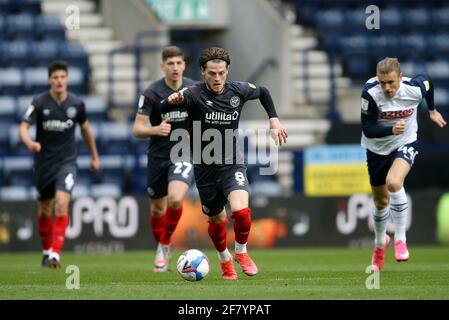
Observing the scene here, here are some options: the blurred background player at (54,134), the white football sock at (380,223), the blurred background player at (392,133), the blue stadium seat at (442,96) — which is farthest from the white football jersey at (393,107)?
the blue stadium seat at (442,96)

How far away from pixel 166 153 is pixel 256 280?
8.56ft

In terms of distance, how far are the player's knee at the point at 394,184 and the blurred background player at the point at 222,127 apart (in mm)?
1408

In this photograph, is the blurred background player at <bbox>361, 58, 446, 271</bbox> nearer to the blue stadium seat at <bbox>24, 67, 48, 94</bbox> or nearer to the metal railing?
the metal railing

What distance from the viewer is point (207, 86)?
1073 centimetres

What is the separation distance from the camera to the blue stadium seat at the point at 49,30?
74.4 ft

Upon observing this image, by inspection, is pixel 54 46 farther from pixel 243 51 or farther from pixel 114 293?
pixel 114 293

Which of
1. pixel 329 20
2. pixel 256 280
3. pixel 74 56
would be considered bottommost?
pixel 256 280

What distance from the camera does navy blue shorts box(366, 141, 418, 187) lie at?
1150 cm

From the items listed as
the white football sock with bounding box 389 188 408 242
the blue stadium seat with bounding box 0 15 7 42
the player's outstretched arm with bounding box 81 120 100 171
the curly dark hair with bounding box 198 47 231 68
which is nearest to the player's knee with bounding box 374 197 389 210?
the white football sock with bounding box 389 188 408 242

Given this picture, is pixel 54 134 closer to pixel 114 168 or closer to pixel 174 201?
pixel 174 201

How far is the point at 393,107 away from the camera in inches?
450

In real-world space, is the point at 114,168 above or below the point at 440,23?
below

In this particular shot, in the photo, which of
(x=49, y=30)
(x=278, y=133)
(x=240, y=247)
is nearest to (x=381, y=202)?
(x=240, y=247)
